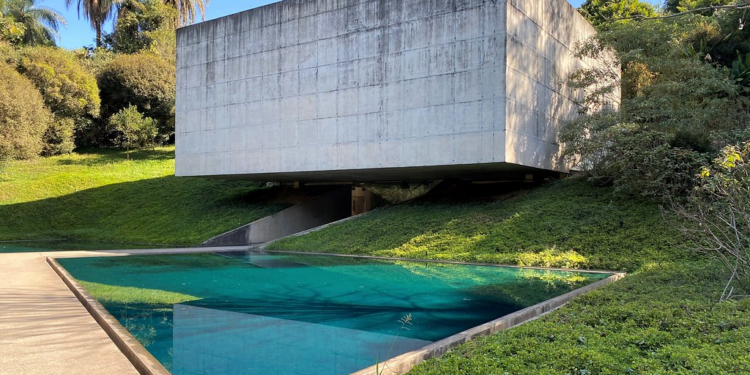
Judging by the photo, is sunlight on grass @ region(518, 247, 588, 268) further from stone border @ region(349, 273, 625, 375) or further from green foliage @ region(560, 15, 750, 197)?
stone border @ region(349, 273, 625, 375)

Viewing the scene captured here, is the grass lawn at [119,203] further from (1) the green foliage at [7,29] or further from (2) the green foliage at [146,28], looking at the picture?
(2) the green foliage at [146,28]

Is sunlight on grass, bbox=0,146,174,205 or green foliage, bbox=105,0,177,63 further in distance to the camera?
green foliage, bbox=105,0,177,63

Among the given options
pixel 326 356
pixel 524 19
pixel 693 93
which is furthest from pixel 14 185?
pixel 693 93

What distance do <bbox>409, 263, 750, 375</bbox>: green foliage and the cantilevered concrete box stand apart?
27.1 ft

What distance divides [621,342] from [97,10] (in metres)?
40.2

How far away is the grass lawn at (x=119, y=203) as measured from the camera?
65.5ft

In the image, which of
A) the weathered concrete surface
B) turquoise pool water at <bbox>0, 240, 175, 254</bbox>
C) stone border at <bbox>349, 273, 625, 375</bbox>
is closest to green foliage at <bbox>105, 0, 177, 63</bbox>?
turquoise pool water at <bbox>0, 240, 175, 254</bbox>

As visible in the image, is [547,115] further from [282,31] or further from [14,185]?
[14,185]

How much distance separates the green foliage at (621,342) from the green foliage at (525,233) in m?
4.76

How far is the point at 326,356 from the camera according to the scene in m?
5.02

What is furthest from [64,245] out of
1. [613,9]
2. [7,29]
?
[613,9]

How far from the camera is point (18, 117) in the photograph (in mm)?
24188

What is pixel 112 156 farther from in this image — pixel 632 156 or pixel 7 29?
pixel 632 156

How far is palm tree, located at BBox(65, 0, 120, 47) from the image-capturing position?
3594cm
